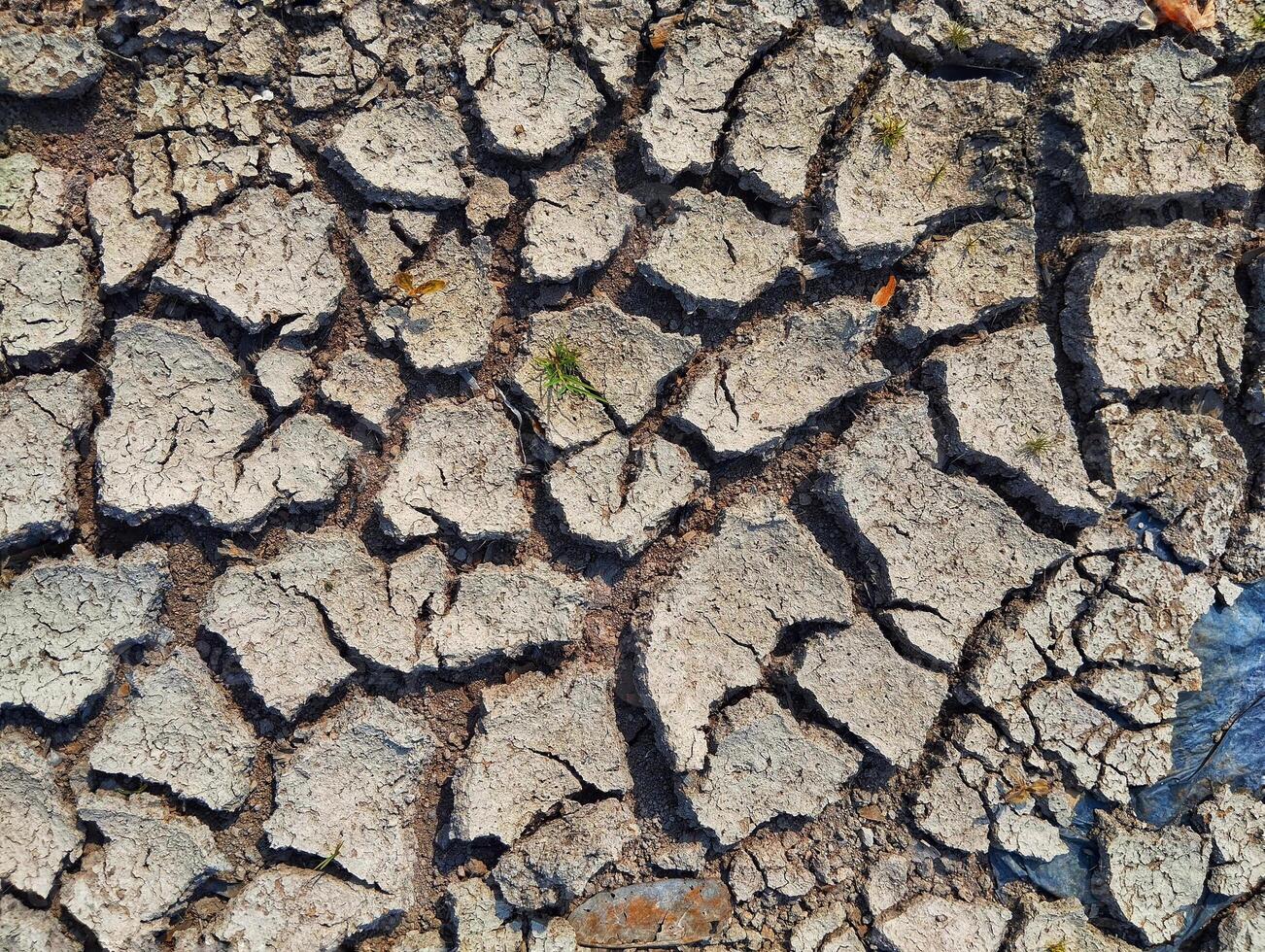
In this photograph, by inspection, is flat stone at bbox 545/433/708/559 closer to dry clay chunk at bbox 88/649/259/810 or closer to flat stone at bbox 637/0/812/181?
flat stone at bbox 637/0/812/181

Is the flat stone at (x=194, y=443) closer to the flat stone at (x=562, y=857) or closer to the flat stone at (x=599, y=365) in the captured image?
the flat stone at (x=599, y=365)

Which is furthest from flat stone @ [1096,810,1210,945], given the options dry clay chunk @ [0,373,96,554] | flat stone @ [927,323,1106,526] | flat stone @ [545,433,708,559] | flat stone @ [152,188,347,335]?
dry clay chunk @ [0,373,96,554]

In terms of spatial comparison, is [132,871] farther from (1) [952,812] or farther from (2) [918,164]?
(2) [918,164]

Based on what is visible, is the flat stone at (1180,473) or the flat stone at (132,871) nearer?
the flat stone at (132,871)

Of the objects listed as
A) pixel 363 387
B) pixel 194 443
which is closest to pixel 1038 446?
pixel 363 387

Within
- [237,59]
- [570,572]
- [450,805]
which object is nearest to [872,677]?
[570,572]

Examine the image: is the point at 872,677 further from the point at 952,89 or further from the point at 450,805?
the point at 952,89

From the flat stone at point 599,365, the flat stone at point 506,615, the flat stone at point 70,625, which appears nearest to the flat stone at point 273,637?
the flat stone at point 70,625
